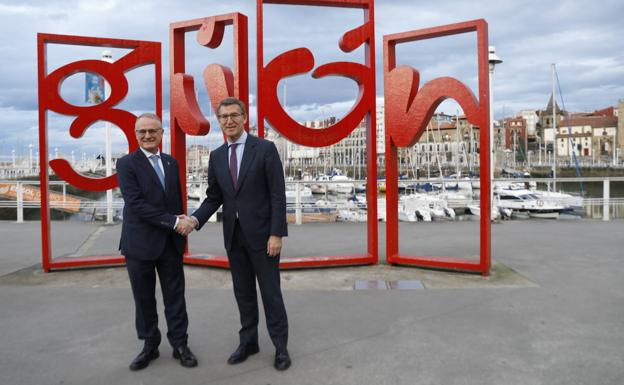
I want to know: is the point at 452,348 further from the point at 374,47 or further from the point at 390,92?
the point at 374,47

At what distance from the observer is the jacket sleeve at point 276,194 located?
3412 mm

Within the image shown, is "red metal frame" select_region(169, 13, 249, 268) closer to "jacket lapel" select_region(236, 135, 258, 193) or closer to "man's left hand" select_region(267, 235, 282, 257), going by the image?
"jacket lapel" select_region(236, 135, 258, 193)

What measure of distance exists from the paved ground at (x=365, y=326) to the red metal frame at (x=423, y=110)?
354mm

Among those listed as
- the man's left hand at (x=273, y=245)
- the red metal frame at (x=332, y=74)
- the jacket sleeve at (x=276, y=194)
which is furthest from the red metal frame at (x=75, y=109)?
the man's left hand at (x=273, y=245)

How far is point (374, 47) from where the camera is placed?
261 inches

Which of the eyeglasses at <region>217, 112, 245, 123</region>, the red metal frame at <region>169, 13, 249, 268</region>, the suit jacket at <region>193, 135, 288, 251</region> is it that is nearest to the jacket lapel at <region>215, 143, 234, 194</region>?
the suit jacket at <region>193, 135, 288, 251</region>

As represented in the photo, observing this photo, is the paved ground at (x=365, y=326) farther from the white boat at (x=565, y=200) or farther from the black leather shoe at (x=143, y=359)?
the white boat at (x=565, y=200)

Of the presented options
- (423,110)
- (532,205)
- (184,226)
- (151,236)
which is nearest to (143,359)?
(151,236)

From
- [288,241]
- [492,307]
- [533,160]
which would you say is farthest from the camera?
[533,160]

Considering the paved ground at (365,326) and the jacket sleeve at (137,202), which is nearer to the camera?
the paved ground at (365,326)

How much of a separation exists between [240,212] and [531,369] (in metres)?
2.23

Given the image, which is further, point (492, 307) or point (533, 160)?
point (533, 160)

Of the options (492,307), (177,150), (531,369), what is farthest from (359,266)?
(531,369)

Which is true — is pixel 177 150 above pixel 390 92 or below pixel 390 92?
below
